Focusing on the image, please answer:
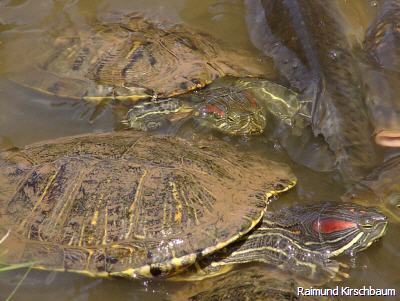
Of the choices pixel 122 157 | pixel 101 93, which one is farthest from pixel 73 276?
pixel 101 93

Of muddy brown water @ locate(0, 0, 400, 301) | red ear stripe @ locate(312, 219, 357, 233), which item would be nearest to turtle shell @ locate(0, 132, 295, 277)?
muddy brown water @ locate(0, 0, 400, 301)

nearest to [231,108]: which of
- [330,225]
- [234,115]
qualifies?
[234,115]

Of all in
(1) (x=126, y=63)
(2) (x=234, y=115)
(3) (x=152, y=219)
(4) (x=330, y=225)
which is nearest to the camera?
(3) (x=152, y=219)

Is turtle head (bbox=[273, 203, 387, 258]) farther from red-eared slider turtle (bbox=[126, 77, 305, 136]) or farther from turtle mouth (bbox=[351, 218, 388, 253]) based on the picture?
red-eared slider turtle (bbox=[126, 77, 305, 136])

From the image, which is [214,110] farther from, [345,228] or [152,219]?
[345,228]

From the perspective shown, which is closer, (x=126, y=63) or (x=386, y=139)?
(x=386, y=139)

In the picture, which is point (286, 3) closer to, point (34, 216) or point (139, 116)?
point (139, 116)

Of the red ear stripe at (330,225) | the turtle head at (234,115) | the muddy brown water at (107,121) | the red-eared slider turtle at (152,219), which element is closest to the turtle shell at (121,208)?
the red-eared slider turtle at (152,219)
